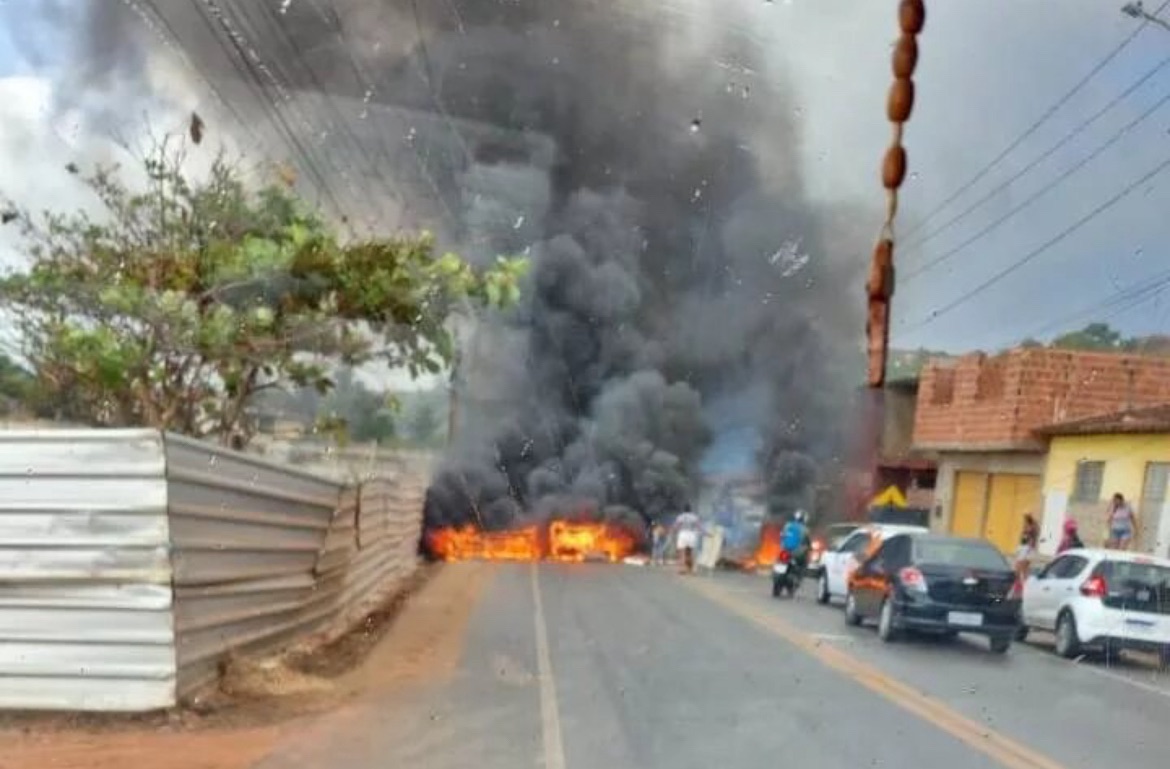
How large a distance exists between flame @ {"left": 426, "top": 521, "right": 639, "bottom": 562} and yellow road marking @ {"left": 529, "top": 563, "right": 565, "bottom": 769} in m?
6.35

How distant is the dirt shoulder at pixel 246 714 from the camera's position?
7859 millimetres

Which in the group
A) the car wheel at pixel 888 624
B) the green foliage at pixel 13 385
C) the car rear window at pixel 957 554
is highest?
the green foliage at pixel 13 385

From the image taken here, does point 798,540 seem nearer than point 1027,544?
Yes

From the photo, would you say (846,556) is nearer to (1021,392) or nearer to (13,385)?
(1021,392)

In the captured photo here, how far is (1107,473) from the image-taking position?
20.9 meters

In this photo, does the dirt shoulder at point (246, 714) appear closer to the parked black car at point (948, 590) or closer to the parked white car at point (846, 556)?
the parked white car at point (846, 556)

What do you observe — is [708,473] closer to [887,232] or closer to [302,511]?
[302,511]

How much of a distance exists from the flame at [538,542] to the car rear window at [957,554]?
21.1 feet

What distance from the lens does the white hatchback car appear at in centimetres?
1641

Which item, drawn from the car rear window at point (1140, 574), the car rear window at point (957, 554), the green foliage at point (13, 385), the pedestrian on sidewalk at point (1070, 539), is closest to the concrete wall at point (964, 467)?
the car rear window at point (957, 554)

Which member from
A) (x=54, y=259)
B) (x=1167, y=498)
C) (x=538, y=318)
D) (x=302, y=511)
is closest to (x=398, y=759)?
(x=302, y=511)

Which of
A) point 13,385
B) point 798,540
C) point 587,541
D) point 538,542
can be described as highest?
point 13,385

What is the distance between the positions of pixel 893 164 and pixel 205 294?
26.6 feet

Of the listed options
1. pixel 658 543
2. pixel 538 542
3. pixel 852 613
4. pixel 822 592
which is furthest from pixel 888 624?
pixel 538 542
